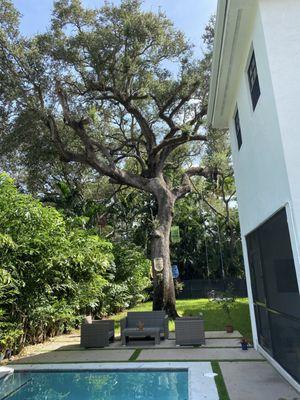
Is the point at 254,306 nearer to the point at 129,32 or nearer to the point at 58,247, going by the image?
the point at 58,247

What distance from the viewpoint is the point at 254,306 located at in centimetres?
855

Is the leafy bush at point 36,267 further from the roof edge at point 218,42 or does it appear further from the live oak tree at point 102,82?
the roof edge at point 218,42

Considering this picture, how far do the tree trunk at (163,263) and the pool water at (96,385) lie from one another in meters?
6.91

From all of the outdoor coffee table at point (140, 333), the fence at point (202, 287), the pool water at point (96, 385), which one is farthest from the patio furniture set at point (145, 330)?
the fence at point (202, 287)

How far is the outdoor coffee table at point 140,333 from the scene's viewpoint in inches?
394

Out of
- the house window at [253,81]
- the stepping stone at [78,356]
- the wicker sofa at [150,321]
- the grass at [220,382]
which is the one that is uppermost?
the house window at [253,81]

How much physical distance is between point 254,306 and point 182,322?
2.07 metres

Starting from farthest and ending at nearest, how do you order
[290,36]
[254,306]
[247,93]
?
1. [254,306]
2. [247,93]
3. [290,36]

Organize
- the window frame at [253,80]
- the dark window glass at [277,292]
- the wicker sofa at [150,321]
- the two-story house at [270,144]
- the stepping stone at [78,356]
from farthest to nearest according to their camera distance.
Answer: the wicker sofa at [150,321] → the stepping stone at [78,356] → the window frame at [253,80] → the dark window glass at [277,292] → the two-story house at [270,144]

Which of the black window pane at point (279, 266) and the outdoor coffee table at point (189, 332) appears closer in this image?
the black window pane at point (279, 266)

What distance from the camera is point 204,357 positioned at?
8.22 meters

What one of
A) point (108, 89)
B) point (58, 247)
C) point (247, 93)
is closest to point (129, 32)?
point (108, 89)

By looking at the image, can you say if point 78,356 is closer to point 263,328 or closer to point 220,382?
point 220,382

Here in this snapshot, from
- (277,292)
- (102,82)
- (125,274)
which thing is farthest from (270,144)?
(125,274)
